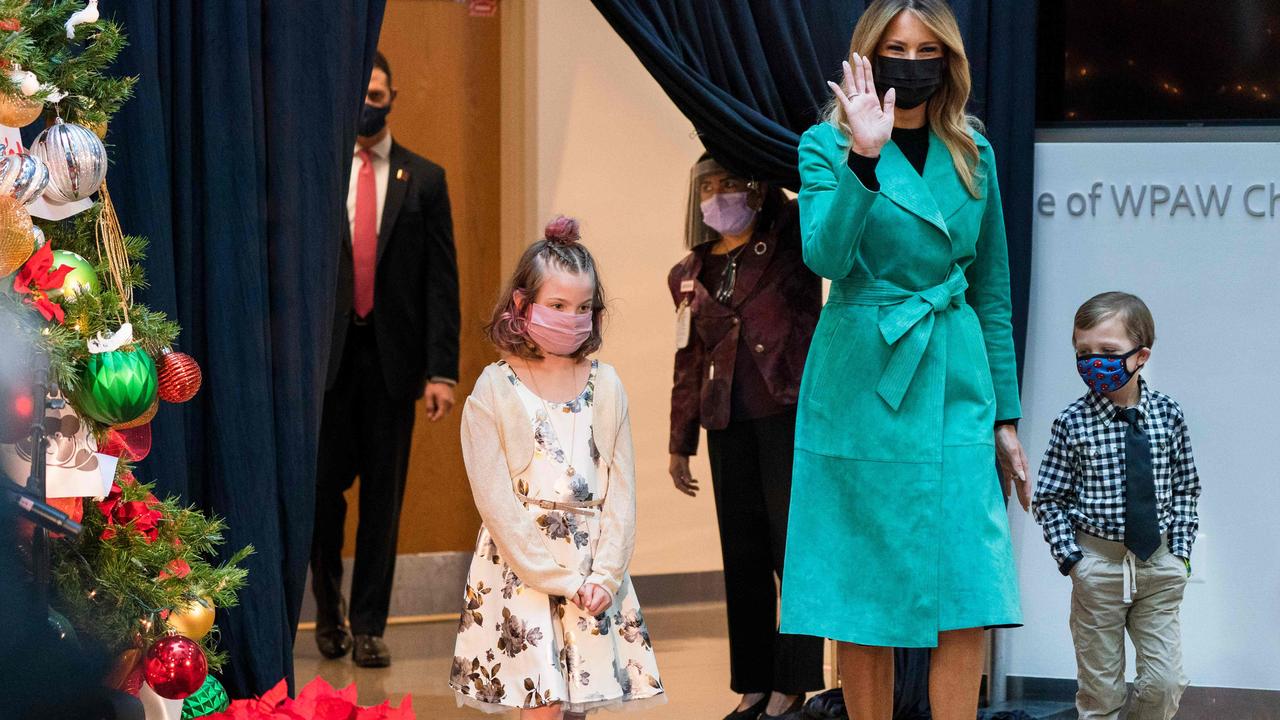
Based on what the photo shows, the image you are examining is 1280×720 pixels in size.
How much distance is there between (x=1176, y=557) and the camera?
386 centimetres

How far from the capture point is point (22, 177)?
261 cm

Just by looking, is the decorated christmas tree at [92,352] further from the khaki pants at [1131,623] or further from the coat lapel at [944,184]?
the khaki pants at [1131,623]

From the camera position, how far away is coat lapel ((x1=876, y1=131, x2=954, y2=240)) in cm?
334

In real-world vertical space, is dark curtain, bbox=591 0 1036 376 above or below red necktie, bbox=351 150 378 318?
above

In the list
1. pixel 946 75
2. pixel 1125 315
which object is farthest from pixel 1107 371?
pixel 946 75

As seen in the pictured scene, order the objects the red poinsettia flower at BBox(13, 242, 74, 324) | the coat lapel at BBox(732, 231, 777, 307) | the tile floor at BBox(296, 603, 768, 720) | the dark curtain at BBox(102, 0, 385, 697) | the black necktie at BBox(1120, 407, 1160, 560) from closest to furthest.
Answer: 1. the red poinsettia flower at BBox(13, 242, 74, 324)
2. the dark curtain at BBox(102, 0, 385, 697)
3. the black necktie at BBox(1120, 407, 1160, 560)
4. the coat lapel at BBox(732, 231, 777, 307)
5. the tile floor at BBox(296, 603, 768, 720)

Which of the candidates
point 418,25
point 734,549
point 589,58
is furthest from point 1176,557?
point 418,25

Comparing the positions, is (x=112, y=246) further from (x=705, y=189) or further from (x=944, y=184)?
(x=705, y=189)

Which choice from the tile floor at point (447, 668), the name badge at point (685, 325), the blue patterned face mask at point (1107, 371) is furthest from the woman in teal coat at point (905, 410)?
the tile floor at point (447, 668)

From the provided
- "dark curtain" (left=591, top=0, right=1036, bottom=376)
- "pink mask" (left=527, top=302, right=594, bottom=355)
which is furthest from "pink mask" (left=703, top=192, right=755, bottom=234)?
"pink mask" (left=527, top=302, right=594, bottom=355)

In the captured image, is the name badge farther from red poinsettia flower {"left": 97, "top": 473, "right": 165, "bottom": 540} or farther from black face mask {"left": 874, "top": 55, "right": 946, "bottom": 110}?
red poinsettia flower {"left": 97, "top": 473, "right": 165, "bottom": 540}

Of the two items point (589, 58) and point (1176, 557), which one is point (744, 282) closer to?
point (1176, 557)

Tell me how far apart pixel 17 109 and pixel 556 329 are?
120cm

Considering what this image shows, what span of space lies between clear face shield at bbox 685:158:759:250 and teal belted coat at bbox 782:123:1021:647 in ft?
3.41
